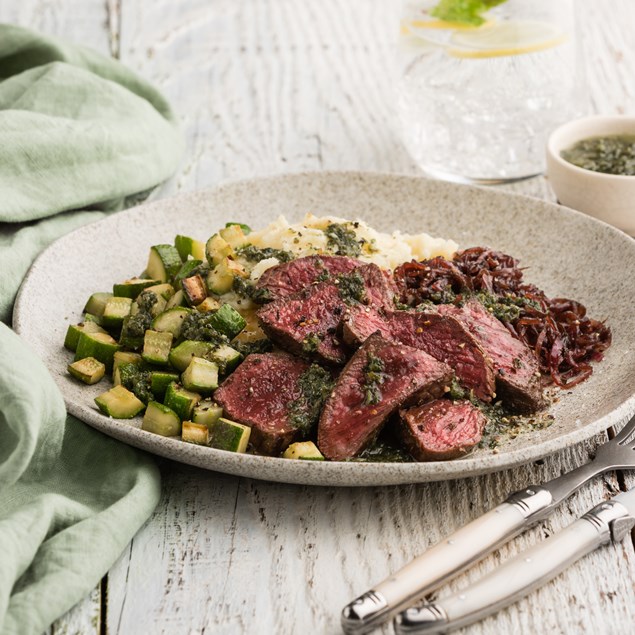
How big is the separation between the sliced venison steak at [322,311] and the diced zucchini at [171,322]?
44 cm

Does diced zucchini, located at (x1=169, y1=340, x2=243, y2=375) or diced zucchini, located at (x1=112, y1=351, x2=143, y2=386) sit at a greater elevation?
diced zucchini, located at (x1=169, y1=340, x2=243, y2=375)

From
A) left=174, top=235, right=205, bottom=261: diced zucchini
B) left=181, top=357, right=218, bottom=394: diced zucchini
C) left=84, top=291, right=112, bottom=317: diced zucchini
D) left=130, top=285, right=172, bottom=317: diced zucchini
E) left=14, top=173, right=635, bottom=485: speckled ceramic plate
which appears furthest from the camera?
left=174, top=235, right=205, bottom=261: diced zucchini

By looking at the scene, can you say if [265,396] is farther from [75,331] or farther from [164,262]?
→ [164,262]

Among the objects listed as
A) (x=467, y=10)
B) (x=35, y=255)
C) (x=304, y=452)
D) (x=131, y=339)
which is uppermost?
(x=467, y=10)

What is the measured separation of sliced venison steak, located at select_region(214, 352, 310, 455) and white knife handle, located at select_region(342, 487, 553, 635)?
2.94ft

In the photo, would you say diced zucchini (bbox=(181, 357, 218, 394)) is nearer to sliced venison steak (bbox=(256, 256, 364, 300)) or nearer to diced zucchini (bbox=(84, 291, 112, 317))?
sliced venison steak (bbox=(256, 256, 364, 300))

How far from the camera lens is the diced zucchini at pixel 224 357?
456 cm

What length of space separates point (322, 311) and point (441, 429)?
0.89 meters

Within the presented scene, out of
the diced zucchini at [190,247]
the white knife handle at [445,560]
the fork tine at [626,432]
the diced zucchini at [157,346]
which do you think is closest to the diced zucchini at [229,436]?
the diced zucchini at [157,346]

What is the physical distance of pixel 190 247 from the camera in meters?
5.48

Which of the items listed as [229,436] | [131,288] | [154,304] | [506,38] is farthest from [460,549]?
[506,38]

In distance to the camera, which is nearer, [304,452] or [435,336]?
[304,452]

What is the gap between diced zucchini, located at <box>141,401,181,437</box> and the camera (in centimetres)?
428

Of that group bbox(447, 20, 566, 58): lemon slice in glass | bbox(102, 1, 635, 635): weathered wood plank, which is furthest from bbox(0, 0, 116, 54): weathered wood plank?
bbox(102, 1, 635, 635): weathered wood plank
